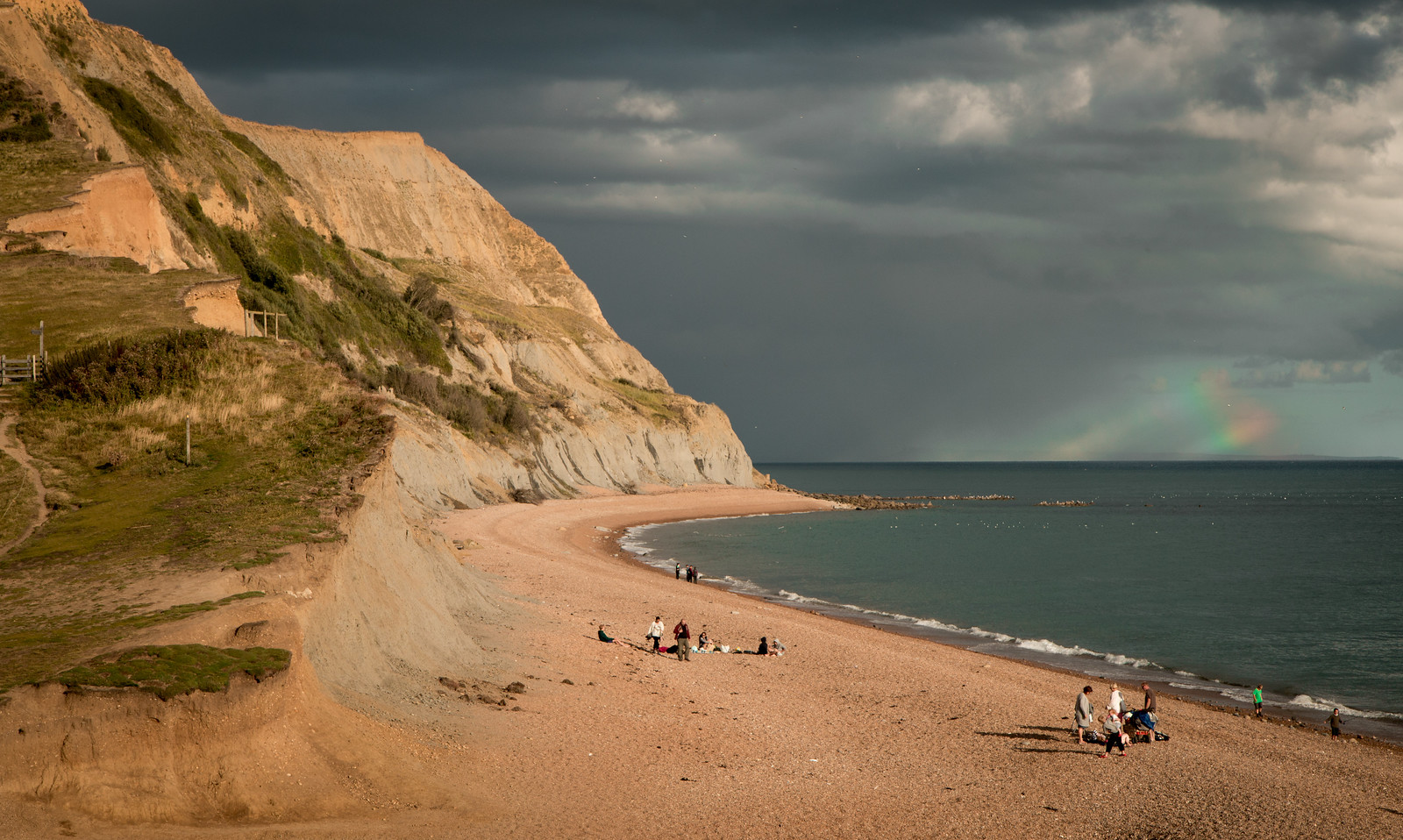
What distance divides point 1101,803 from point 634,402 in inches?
3587

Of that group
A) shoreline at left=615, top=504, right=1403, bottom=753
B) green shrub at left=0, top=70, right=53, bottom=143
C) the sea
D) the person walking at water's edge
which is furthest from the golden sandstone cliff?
the sea

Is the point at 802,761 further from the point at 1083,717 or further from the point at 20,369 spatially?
the point at 20,369

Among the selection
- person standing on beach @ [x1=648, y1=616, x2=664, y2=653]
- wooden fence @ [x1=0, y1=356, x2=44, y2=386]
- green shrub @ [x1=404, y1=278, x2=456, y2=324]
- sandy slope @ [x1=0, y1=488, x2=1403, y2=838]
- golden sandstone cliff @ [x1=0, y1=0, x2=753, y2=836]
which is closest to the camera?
golden sandstone cliff @ [x1=0, y1=0, x2=753, y2=836]

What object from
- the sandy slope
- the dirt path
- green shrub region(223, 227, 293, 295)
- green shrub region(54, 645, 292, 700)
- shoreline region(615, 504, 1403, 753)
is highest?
green shrub region(223, 227, 293, 295)

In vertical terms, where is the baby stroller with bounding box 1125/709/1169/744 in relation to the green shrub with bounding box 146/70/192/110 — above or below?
below

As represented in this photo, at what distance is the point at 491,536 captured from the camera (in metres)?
44.6

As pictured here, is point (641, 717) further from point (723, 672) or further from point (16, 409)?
point (16, 409)

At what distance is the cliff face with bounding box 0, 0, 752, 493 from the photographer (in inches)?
1697

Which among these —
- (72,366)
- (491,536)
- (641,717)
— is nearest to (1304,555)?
(491,536)

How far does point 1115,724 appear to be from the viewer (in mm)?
17016

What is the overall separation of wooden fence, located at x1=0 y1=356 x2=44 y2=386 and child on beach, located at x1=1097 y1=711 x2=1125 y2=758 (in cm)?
2534

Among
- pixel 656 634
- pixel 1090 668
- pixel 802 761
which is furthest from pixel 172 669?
pixel 1090 668

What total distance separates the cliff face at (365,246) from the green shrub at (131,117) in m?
0.15

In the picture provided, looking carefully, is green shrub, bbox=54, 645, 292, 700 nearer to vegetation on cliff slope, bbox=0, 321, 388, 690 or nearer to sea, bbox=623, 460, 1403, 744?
vegetation on cliff slope, bbox=0, 321, 388, 690
